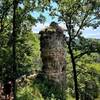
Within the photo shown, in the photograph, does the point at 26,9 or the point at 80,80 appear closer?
the point at 26,9

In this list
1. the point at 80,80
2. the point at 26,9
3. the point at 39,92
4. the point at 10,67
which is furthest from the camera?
the point at 10,67

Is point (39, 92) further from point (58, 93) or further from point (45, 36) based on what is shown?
point (45, 36)

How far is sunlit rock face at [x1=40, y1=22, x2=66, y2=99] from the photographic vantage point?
31.3 m

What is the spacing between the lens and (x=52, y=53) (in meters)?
31.3

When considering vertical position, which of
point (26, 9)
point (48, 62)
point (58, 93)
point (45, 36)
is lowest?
point (58, 93)

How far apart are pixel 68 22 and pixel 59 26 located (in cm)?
250

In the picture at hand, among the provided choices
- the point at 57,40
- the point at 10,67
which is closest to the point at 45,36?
the point at 57,40

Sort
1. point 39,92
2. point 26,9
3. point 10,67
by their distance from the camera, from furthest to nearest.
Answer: point 10,67
point 26,9
point 39,92

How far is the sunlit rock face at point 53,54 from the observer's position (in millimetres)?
31297

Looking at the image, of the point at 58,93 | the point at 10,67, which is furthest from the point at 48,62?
the point at 10,67

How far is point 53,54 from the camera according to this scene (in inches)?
1234

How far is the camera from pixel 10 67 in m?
43.6

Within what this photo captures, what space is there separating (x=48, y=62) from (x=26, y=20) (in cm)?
389

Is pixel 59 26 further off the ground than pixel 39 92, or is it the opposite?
pixel 59 26
